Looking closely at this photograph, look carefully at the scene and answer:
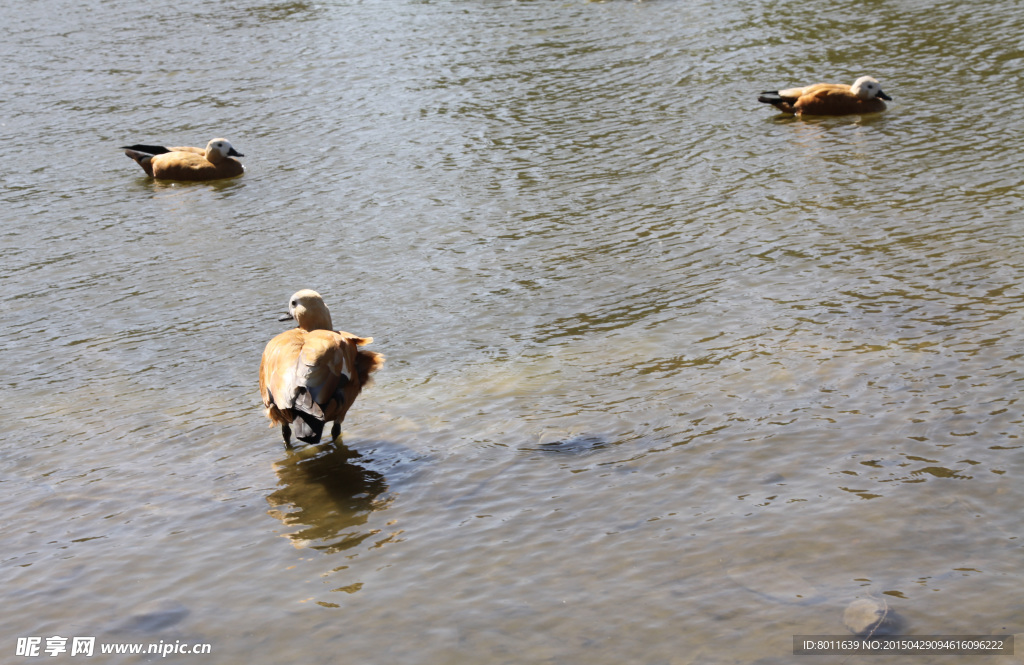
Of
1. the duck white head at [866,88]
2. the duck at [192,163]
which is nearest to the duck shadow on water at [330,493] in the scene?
the duck at [192,163]

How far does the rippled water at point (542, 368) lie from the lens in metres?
4.11

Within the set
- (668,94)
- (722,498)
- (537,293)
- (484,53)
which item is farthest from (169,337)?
(484,53)

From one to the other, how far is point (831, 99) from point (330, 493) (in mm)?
9291

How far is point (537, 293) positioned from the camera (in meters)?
7.83

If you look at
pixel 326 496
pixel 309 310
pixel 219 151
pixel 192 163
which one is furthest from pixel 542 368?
pixel 192 163

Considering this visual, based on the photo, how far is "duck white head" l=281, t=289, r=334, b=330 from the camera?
634cm

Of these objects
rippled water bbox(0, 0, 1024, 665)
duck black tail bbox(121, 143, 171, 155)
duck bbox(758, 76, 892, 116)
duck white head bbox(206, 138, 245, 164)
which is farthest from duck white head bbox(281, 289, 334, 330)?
duck bbox(758, 76, 892, 116)

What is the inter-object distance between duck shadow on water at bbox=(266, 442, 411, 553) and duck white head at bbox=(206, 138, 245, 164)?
736cm

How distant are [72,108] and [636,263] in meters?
11.0

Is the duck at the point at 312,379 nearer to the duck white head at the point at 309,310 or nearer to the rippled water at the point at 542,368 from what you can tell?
the duck white head at the point at 309,310

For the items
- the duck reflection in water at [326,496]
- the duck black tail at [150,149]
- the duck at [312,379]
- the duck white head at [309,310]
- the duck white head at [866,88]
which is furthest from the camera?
the duck black tail at [150,149]

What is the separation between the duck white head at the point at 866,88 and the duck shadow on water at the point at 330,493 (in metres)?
8.66

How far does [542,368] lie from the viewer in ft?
21.5

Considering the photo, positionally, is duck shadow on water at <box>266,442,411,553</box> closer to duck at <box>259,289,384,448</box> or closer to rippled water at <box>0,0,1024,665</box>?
rippled water at <box>0,0,1024,665</box>
